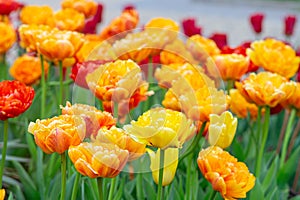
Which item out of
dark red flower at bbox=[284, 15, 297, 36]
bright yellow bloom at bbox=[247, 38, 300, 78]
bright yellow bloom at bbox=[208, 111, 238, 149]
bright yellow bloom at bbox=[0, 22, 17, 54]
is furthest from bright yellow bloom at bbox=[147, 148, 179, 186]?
dark red flower at bbox=[284, 15, 297, 36]

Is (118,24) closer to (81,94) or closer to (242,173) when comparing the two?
(81,94)

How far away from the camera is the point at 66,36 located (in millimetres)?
1559

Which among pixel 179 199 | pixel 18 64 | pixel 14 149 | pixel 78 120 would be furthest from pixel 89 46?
pixel 78 120

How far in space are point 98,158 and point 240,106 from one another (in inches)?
37.7

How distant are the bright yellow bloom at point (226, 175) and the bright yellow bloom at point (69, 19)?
989 millimetres

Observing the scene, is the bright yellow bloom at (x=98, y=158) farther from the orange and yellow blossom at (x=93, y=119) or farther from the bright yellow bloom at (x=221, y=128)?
the bright yellow bloom at (x=221, y=128)

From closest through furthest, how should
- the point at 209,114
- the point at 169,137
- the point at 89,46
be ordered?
the point at 169,137 → the point at 209,114 → the point at 89,46

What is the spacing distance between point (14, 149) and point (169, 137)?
928mm

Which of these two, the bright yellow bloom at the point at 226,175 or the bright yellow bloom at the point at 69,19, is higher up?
the bright yellow bloom at the point at 69,19

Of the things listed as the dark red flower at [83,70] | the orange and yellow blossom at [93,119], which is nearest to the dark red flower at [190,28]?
the dark red flower at [83,70]

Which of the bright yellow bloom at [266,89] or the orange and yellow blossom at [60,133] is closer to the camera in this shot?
the orange and yellow blossom at [60,133]

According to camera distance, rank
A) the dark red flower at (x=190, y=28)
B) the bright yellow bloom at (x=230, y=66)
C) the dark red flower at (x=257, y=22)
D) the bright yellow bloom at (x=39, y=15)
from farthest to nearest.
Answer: the dark red flower at (x=257, y=22) → the dark red flower at (x=190, y=28) → the bright yellow bloom at (x=39, y=15) → the bright yellow bloom at (x=230, y=66)

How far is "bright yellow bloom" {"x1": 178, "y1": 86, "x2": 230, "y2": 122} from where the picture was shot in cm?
130

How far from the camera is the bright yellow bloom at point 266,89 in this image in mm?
1484
